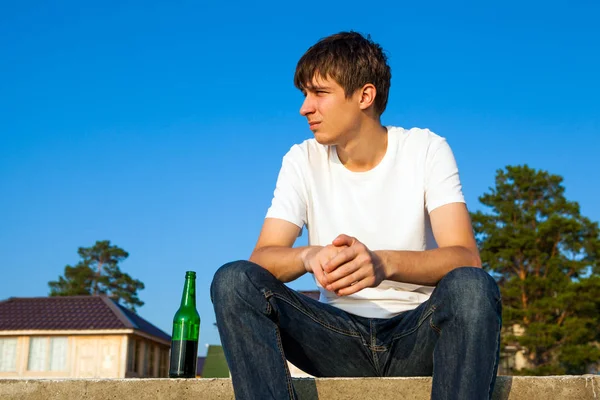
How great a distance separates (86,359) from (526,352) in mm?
21455

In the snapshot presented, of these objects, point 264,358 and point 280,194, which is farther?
point 280,194

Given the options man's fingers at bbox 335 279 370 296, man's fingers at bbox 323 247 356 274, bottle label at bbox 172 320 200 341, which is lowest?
bottle label at bbox 172 320 200 341

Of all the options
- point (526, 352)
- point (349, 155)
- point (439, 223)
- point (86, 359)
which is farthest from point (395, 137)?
point (526, 352)

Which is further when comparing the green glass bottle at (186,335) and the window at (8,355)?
the window at (8,355)

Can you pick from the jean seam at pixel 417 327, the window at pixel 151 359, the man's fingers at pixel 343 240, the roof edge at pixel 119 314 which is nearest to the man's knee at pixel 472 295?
the jean seam at pixel 417 327

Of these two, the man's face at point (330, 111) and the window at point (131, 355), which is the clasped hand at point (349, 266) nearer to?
the man's face at point (330, 111)

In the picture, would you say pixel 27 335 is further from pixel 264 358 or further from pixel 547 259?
pixel 264 358

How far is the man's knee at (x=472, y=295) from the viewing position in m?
2.21

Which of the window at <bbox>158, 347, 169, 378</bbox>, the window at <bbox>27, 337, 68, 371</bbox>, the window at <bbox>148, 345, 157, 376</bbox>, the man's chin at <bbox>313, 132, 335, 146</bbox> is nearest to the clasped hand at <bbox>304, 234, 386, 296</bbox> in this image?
the man's chin at <bbox>313, 132, 335, 146</bbox>

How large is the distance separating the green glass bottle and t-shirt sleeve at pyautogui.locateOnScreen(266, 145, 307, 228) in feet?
2.08

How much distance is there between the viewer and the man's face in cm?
323

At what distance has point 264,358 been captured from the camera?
7.70 ft

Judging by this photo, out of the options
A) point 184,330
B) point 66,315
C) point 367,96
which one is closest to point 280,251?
point 184,330

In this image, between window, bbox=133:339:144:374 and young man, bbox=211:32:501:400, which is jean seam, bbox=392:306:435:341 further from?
window, bbox=133:339:144:374
